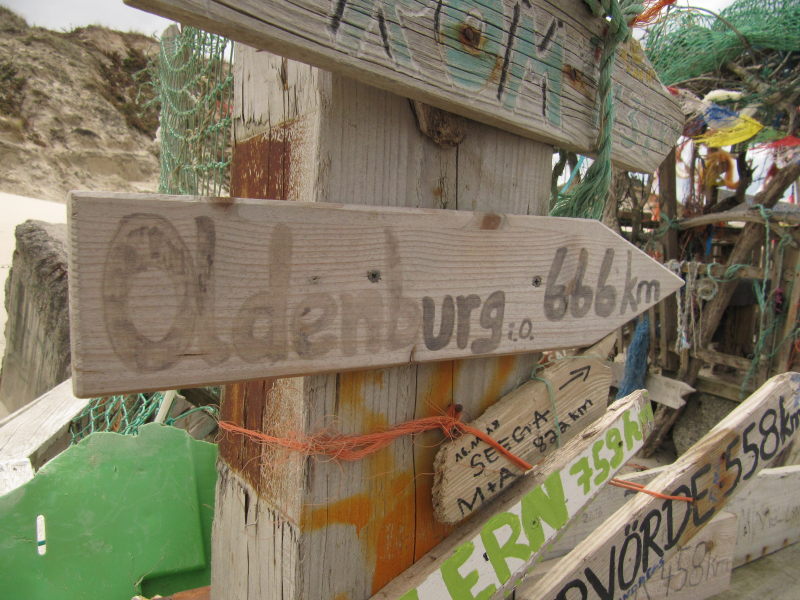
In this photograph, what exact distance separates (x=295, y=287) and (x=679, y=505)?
3.97ft

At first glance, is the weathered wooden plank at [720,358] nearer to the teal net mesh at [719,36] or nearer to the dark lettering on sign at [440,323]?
the teal net mesh at [719,36]

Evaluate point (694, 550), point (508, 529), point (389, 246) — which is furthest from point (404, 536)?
point (694, 550)

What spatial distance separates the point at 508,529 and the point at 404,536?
21cm

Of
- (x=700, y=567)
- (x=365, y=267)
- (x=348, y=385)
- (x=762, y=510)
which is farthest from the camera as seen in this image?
(x=762, y=510)

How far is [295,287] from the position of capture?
840mm

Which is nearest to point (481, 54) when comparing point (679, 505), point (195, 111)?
point (679, 505)

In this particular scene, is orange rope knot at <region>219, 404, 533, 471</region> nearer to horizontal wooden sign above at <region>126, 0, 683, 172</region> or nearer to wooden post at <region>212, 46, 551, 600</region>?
wooden post at <region>212, 46, 551, 600</region>

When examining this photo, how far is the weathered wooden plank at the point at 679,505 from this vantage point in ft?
4.35

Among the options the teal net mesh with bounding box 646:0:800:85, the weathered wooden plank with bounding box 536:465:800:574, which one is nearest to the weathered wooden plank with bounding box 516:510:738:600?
the weathered wooden plank with bounding box 536:465:800:574

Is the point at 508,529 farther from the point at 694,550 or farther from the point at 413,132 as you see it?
the point at 694,550

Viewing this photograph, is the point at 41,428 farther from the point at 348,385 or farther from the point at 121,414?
the point at 348,385

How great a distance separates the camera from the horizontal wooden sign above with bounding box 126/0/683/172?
2.40 feet

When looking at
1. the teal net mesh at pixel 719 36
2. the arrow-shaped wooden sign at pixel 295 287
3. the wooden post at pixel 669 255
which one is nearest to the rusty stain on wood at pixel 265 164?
the arrow-shaped wooden sign at pixel 295 287

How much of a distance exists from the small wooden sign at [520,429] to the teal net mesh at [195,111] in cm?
116
